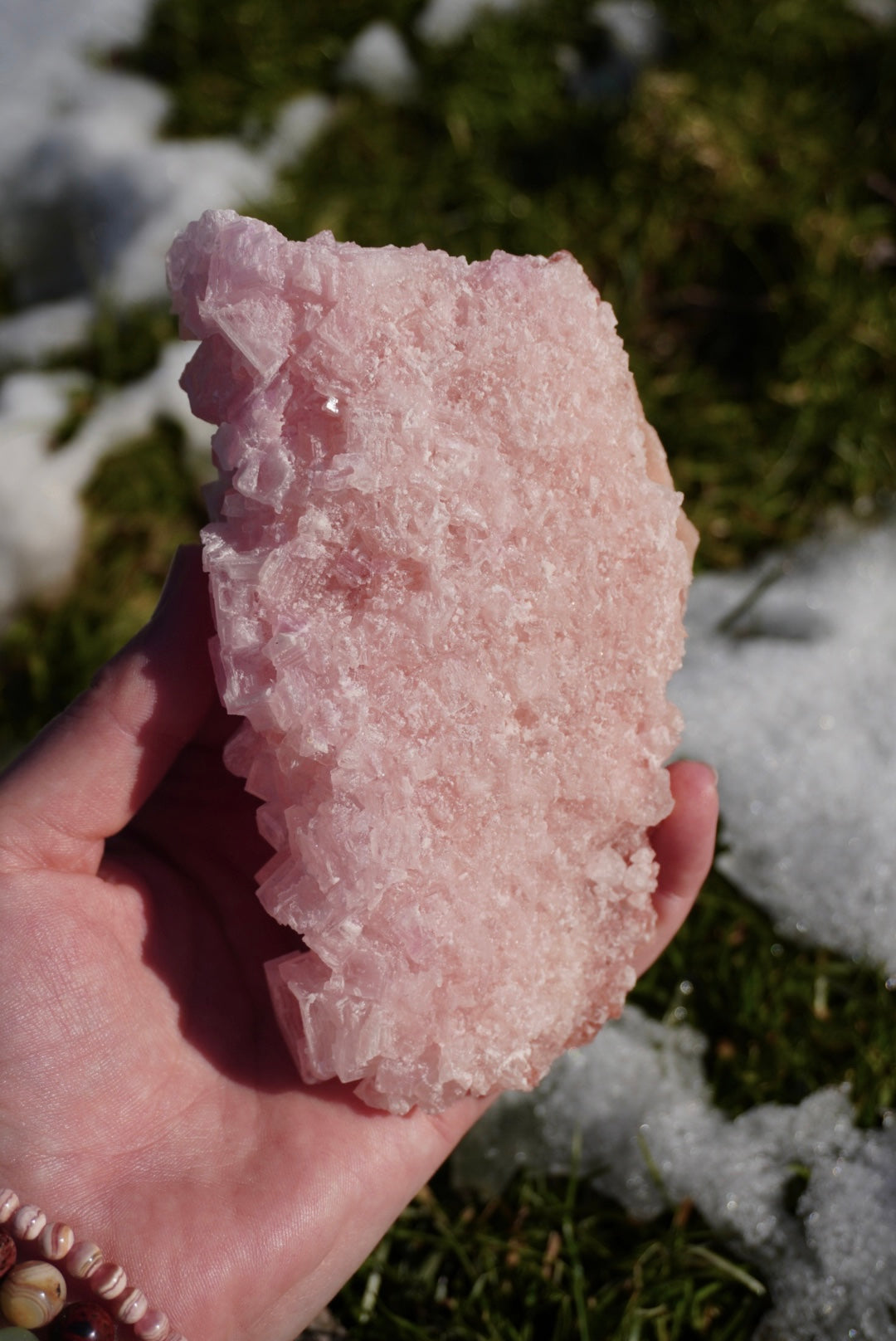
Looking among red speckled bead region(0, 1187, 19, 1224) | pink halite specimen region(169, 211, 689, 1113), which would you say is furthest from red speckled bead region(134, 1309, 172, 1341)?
pink halite specimen region(169, 211, 689, 1113)

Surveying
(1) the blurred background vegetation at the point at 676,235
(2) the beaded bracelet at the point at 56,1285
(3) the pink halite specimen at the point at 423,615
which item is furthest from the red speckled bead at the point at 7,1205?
(1) the blurred background vegetation at the point at 676,235

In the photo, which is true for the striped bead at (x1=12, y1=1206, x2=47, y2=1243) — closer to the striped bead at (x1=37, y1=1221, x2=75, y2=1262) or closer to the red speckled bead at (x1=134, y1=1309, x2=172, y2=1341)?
the striped bead at (x1=37, y1=1221, x2=75, y2=1262)

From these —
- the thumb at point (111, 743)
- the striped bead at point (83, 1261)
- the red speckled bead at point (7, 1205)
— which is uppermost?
the thumb at point (111, 743)

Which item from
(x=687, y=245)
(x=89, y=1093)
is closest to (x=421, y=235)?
(x=687, y=245)

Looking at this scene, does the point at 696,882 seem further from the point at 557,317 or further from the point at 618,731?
the point at 557,317

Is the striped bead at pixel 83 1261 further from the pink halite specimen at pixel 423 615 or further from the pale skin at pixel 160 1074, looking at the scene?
the pink halite specimen at pixel 423 615
